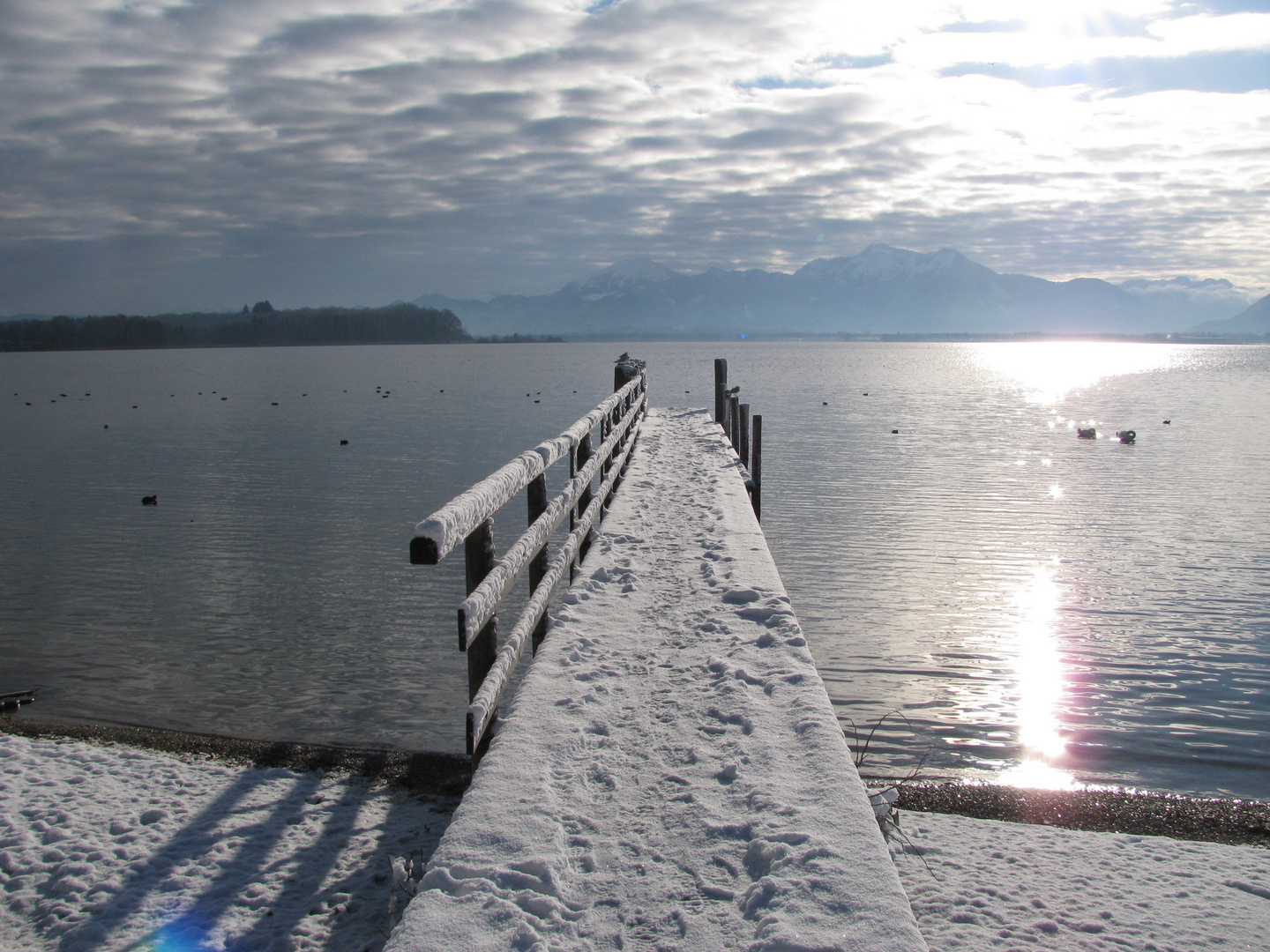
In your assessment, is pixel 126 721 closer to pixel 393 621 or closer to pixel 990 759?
pixel 393 621

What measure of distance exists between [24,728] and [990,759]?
755cm

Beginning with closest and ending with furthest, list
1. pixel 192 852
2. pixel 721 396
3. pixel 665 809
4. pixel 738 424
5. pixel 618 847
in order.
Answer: pixel 618 847 < pixel 665 809 < pixel 192 852 < pixel 738 424 < pixel 721 396

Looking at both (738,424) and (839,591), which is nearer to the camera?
(839,591)

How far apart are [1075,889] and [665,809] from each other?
225 centimetres

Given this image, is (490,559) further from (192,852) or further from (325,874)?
(192,852)

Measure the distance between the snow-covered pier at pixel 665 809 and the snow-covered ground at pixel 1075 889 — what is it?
0.92m

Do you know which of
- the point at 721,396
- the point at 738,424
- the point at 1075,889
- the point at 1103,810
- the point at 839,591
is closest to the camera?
the point at 1075,889

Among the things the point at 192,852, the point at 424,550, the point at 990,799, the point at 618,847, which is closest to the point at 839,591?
the point at 990,799

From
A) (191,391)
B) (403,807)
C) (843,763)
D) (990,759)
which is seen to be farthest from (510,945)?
(191,391)

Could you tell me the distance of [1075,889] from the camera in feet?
13.5

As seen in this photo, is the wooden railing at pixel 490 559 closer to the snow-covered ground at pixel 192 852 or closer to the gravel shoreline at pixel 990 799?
the snow-covered ground at pixel 192 852

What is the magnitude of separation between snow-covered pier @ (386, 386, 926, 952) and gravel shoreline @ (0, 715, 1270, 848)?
1393 millimetres

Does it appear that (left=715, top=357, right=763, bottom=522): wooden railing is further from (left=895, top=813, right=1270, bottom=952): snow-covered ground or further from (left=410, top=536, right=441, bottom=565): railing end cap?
(left=410, top=536, right=441, bottom=565): railing end cap

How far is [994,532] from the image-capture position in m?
16.0
